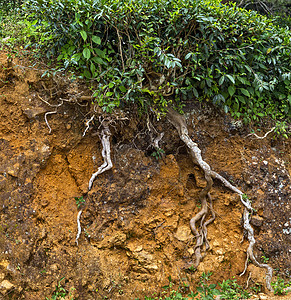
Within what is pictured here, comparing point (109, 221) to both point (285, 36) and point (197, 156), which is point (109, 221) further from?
point (285, 36)

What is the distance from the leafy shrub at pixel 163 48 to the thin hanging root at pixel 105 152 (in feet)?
1.32

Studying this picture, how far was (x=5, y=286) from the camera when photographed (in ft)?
12.4

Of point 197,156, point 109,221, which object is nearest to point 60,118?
point 109,221

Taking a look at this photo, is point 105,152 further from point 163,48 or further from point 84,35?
point 163,48

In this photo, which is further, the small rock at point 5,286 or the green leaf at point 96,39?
the green leaf at point 96,39

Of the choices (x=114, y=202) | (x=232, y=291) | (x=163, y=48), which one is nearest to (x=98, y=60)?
(x=163, y=48)

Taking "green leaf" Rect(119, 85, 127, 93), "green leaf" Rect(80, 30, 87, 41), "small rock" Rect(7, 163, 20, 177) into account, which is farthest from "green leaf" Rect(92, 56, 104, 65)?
"small rock" Rect(7, 163, 20, 177)

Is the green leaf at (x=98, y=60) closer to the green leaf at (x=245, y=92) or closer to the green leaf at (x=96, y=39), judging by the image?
the green leaf at (x=96, y=39)

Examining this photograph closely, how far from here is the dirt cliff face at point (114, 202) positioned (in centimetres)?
411

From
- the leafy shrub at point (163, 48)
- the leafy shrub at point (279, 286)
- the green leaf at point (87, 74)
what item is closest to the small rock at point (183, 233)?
the leafy shrub at point (279, 286)

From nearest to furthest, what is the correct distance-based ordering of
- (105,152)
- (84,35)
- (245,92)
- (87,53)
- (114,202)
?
(84,35) < (87,53) < (114,202) < (105,152) < (245,92)

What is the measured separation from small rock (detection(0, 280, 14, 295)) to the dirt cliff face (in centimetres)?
2

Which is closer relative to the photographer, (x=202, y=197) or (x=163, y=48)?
(x=163, y=48)

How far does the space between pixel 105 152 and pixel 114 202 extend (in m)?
0.78
